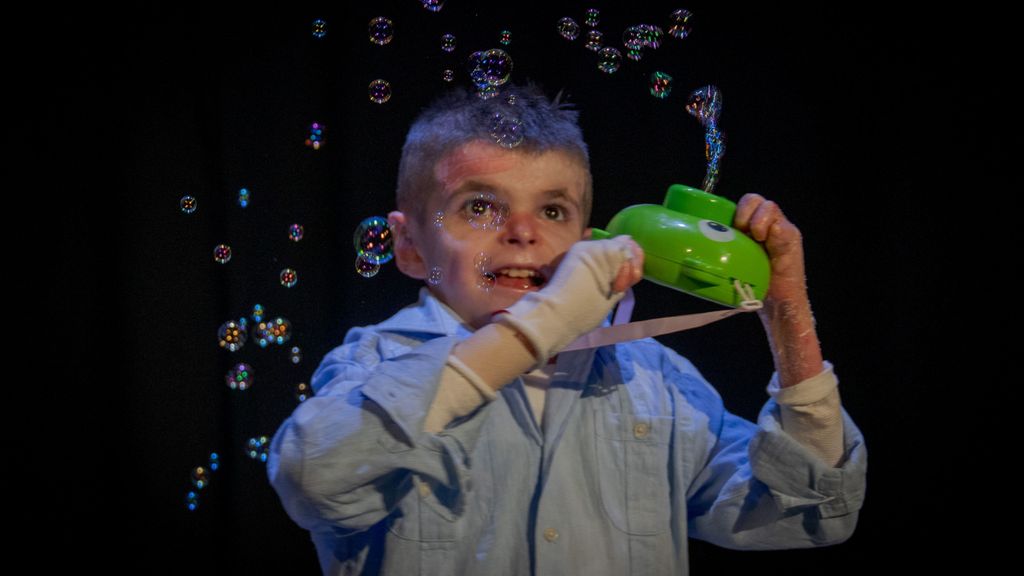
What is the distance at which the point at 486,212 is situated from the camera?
121cm

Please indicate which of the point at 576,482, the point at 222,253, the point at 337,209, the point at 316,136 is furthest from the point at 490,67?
the point at 576,482

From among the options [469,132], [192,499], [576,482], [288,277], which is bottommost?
[192,499]

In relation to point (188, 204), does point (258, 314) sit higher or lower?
lower

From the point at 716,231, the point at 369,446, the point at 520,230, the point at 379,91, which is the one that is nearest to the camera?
the point at 369,446

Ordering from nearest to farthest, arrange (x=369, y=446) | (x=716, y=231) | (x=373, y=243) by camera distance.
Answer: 1. (x=369, y=446)
2. (x=716, y=231)
3. (x=373, y=243)

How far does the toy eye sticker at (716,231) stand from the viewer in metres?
1.07

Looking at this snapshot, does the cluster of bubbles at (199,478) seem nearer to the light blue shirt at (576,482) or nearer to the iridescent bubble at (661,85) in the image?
the light blue shirt at (576,482)

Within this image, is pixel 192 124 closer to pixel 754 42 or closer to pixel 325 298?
pixel 325 298

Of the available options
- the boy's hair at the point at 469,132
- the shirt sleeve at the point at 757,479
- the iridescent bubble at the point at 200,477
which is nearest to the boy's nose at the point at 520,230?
the boy's hair at the point at 469,132

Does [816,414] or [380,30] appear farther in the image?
[380,30]

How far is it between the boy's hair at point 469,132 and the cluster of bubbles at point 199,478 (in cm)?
61

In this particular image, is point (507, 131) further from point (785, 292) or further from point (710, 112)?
point (785, 292)

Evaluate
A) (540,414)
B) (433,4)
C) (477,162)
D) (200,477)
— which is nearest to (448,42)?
(433,4)

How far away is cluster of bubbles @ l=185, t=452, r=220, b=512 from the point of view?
148cm
